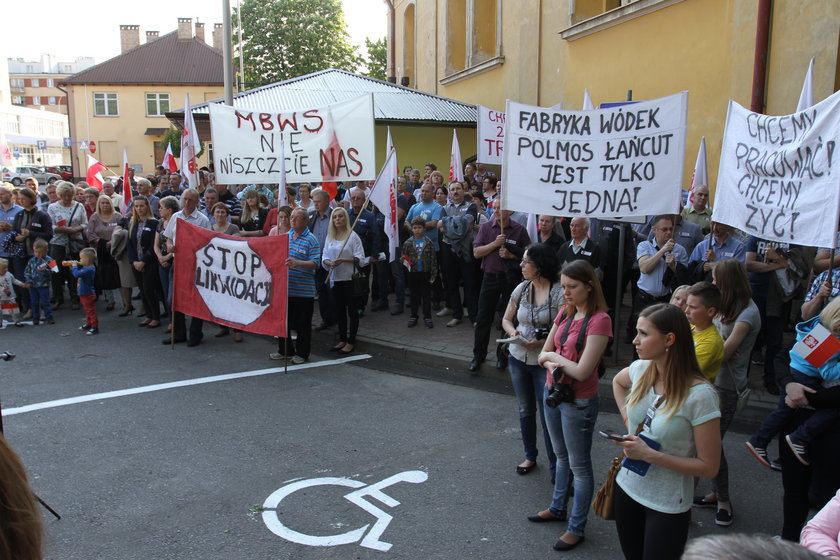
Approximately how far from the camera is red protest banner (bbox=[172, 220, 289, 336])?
7.67m

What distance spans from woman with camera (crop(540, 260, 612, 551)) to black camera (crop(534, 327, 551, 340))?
477 millimetres

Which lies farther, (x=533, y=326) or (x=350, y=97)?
(x=350, y=97)

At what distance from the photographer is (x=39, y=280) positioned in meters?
10.0

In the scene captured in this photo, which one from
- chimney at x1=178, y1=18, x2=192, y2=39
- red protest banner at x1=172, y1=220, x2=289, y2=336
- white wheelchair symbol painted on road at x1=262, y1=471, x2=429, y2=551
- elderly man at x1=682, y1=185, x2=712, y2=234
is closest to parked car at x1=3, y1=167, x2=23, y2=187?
chimney at x1=178, y1=18, x2=192, y2=39

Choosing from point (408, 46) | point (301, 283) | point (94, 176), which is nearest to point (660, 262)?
point (301, 283)

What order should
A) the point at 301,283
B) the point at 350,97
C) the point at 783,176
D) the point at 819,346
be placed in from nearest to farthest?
the point at 819,346, the point at 783,176, the point at 301,283, the point at 350,97

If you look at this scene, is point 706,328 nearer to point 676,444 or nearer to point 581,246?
point 676,444

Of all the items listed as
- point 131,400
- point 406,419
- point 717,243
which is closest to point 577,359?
point 406,419

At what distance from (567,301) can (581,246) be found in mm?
3270

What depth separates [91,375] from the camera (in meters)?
7.46

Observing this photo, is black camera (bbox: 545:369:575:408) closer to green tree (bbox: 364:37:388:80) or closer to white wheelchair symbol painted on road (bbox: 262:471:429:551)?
white wheelchair symbol painted on road (bbox: 262:471:429:551)

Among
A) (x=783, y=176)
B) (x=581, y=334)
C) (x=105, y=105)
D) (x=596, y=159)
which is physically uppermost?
(x=105, y=105)

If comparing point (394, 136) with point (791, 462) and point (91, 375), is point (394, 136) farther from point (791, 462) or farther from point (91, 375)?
point (791, 462)

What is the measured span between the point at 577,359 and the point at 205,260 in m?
5.74
